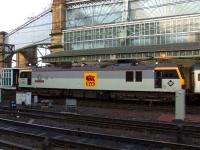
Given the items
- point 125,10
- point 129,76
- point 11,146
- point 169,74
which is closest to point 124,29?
point 125,10

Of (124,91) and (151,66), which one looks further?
(124,91)

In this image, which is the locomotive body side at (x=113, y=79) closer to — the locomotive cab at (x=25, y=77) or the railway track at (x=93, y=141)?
the locomotive cab at (x=25, y=77)

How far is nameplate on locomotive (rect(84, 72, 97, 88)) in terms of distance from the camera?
34562mm

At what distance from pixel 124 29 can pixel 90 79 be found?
1861cm

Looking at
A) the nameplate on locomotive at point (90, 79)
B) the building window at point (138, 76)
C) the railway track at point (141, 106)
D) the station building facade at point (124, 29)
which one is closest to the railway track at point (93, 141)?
the railway track at point (141, 106)

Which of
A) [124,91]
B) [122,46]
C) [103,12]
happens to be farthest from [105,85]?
[103,12]

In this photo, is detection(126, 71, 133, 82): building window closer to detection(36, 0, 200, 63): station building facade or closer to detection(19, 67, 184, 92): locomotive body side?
detection(19, 67, 184, 92): locomotive body side

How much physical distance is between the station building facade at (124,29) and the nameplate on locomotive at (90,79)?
10.5m

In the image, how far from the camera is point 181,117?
68.9ft

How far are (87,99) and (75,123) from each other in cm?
1568

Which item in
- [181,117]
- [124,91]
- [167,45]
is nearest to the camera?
[181,117]

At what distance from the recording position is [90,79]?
114 feet

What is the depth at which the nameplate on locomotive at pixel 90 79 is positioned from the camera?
34562 mm

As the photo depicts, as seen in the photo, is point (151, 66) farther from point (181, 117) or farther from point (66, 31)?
point (66, 31)
